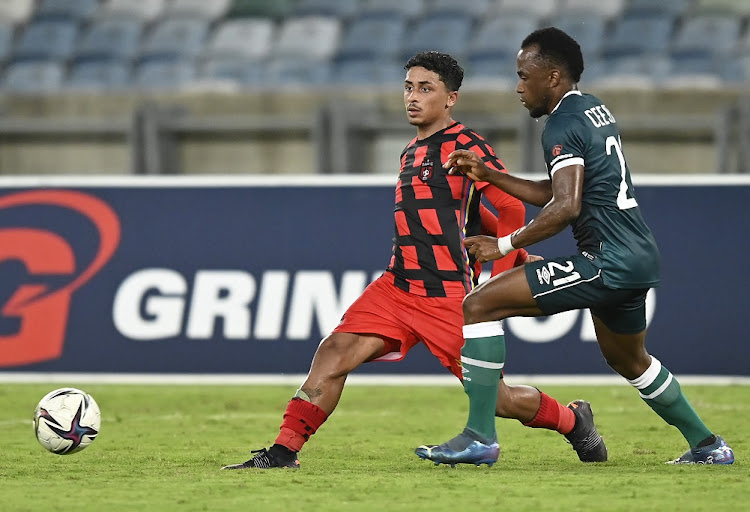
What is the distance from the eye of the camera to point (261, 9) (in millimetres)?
17359

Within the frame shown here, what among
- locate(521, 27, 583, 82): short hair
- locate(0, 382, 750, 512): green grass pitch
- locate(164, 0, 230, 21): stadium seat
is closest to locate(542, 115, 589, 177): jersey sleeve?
locate(521, 27, 583, 82): short hair

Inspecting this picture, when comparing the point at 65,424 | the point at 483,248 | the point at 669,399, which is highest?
the point at 483,248

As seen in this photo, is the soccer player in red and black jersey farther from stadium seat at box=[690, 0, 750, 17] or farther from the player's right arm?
stadium seat at box=[690, 0, 750, 17]

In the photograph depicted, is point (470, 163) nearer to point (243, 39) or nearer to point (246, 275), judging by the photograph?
point (246, 275)

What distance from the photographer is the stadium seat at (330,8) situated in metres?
16.9

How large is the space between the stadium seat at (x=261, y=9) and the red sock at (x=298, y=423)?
1201 centimetres

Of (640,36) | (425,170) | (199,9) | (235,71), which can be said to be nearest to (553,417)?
(425,170)

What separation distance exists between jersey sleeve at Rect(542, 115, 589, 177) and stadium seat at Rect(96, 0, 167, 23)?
→ 12736 millimetres

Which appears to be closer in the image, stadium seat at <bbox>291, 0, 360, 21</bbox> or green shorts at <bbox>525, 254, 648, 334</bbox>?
green shorts at <bbox>525, 254, 648, 334</bbox>

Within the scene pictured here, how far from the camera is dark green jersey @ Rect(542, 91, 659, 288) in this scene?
18.3 feet

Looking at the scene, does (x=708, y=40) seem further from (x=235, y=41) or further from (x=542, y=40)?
(x=542, y=40)

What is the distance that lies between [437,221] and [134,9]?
40.7 ft

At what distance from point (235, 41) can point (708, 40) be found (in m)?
5.87

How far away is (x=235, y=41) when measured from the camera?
663 inches
